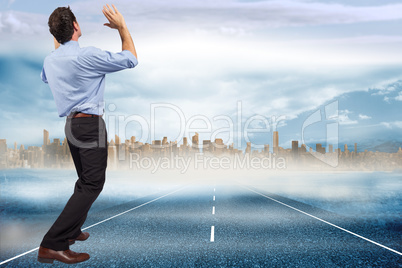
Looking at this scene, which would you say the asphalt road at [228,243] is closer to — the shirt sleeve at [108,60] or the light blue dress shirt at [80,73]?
the light blue dress shirt at [80,73]

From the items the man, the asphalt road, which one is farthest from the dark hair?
Result: the asphalt road

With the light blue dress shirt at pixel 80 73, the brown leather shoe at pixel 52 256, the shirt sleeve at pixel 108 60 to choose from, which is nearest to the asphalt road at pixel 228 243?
the brown leather shoe at pixel 52 256

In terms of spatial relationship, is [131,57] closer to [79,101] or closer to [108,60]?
[108,60]

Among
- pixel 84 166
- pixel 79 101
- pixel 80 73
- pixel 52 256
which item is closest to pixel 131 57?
pixel 80 73

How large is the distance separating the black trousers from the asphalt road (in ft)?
4.34

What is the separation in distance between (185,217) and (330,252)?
5.95 meters

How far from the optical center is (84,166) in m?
5.07

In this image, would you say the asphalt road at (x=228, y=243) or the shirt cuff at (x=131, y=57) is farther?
the asphalt road at (x=228, y=243)

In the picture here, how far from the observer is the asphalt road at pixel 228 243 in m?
6.42

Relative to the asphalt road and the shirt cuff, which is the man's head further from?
the asphalt road

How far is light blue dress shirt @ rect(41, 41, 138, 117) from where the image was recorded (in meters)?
4.90

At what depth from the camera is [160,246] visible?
7.66 metres

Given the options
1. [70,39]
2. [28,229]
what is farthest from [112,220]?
[70,39]

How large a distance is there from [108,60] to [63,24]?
0.82 m
